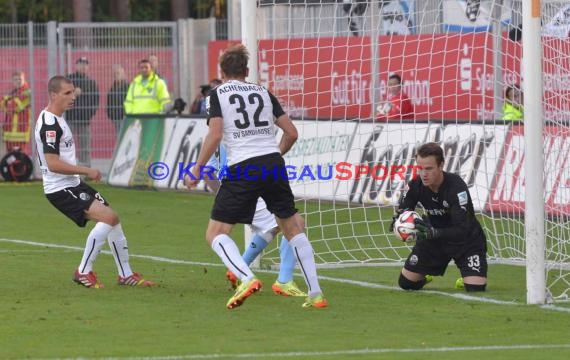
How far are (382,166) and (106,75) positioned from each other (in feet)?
31.3

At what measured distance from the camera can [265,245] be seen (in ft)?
37.9

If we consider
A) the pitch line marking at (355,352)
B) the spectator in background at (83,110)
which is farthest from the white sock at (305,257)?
the spectator in background at (83,110)

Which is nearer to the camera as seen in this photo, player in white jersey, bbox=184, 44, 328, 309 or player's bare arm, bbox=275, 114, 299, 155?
player in white jersey, bbox=184, 44, 328, 309

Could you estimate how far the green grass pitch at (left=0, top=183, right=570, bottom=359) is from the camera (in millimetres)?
8219

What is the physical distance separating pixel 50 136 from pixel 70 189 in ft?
1.63

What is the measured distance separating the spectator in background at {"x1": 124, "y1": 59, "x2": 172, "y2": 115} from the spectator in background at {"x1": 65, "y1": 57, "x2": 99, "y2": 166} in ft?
4.47

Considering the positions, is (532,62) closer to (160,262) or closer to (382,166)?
(160,262)

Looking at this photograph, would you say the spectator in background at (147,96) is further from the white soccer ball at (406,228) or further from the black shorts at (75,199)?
the white soccer ball at (406,228)

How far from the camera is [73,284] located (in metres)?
11.5

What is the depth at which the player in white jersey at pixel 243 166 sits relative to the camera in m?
9.73

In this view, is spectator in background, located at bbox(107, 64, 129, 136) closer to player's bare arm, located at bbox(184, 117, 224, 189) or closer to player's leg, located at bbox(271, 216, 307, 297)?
player's leg, located at bbox(271, 216, 307, 297)

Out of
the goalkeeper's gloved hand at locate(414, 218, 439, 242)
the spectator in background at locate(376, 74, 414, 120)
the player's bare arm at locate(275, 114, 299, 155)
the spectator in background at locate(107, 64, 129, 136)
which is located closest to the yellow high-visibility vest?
the spectator in background at locate(107, 64, 129, 136)

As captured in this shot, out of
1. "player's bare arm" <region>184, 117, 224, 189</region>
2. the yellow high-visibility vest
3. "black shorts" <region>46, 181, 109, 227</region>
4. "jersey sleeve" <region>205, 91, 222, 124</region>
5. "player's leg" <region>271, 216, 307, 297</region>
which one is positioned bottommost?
"player's leg" <region>271, 216, 307, 297</region>

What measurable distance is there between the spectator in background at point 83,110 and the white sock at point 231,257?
15.5 m
